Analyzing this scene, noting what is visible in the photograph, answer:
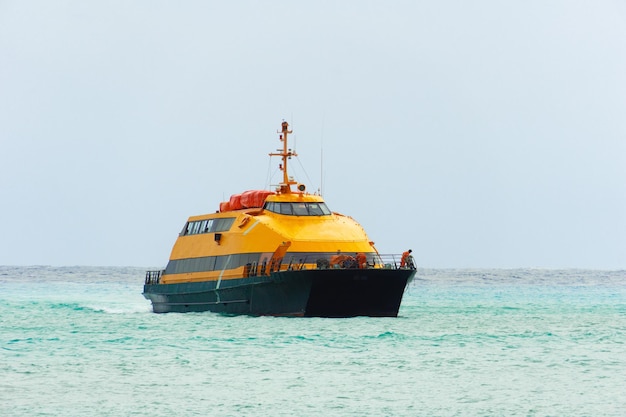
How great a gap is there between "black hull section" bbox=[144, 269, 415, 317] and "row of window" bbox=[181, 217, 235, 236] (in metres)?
3.08

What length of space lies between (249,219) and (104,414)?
22.5 metres

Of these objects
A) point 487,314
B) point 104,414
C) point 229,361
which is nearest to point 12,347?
point 229,361

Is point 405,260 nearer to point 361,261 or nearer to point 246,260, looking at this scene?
point 361,261

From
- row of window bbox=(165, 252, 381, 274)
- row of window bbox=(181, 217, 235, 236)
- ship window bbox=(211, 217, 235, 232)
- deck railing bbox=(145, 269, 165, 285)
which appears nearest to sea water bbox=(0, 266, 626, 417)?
row of window bbox=(165, 252, 381, 274)

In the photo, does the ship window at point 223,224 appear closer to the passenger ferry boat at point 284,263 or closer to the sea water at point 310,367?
the passenger ferry boat at point 284,263

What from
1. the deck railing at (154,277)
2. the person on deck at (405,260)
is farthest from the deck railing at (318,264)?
the deck railing at (154,277)

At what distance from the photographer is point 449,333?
38469mm

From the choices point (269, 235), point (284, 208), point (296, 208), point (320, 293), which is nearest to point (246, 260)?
point (269, 235)

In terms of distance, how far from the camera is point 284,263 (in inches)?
1647

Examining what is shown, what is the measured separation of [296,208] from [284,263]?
3444 mm

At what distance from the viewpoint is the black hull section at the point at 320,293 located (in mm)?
39781

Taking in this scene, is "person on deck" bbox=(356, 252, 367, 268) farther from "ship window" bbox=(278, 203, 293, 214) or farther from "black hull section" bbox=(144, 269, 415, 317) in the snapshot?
"ship window" bbox=(278, 203, 293, 214)

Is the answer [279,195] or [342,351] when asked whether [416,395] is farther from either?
[279,195]

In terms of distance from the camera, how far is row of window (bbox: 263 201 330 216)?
44.4 m
